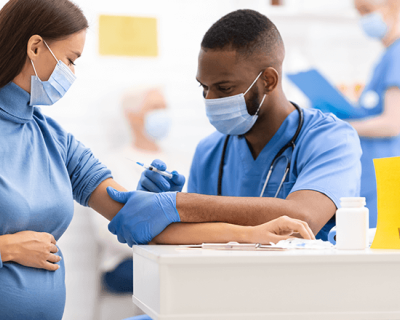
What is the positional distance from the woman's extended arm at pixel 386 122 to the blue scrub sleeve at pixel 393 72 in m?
0.03

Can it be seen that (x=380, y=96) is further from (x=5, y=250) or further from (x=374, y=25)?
(x=5, y=250)

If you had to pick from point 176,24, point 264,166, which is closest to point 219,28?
point 264,166

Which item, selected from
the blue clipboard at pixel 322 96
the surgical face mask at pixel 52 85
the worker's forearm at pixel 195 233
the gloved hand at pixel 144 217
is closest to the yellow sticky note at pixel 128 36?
the blue clipboard at pixel 322 96

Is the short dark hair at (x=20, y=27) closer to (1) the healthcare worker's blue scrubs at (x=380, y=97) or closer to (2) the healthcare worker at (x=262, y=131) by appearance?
(2) the healthcare worker at (x=262, y=131)

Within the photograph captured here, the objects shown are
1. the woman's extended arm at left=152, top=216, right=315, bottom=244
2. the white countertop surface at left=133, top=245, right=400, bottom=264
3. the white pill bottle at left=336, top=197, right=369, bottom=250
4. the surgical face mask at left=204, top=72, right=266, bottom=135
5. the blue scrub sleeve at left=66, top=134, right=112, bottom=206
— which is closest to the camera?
the white countertop surface at left=133, top=245, right=400, bottom=264

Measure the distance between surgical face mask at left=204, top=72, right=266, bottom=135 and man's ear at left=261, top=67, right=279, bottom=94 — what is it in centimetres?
3

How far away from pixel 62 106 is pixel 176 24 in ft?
2.58

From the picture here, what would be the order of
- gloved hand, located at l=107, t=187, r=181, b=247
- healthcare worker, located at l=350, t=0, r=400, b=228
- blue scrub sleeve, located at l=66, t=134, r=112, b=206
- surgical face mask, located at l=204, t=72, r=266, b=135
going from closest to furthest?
gloved hand, located at l=107, t=187, r=181, b=247
blue scrub sleeve, located at l=66, t=134, r=112, b=206
surgical face mask, located at l=204, t=72, r=266, b=135
healthcare worker, located at l=350, t=0, r=400, b=228

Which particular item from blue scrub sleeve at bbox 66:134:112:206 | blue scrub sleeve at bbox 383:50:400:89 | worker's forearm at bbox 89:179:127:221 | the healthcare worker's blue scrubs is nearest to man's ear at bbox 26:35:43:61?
blue scrub sleeve at bbox 66:134:112:206

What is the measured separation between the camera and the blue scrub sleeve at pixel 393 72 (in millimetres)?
2607

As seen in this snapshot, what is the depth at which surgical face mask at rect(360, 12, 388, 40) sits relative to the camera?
2.82 metres

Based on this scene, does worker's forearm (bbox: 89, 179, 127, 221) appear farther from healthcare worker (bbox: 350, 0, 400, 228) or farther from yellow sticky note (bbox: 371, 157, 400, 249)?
healthcare worker (bbox: 350, 0, 400, 228)

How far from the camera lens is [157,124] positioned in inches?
101

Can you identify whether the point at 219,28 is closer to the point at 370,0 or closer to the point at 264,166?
the point at 264,166
